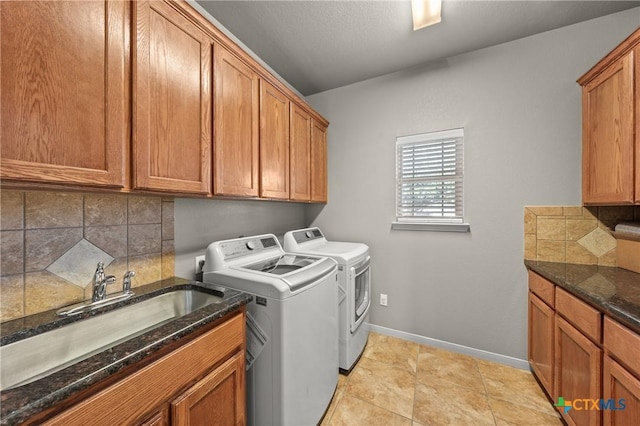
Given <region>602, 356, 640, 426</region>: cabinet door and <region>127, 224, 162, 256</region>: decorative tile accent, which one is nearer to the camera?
<region>602, 356, 640, 426</region>: cabinet door

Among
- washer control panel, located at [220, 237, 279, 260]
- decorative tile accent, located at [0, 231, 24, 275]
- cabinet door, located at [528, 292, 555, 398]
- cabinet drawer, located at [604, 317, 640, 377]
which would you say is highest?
decorative tile accent, located at [0, 231, 24, 275]

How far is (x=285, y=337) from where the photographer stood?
3.99 ft

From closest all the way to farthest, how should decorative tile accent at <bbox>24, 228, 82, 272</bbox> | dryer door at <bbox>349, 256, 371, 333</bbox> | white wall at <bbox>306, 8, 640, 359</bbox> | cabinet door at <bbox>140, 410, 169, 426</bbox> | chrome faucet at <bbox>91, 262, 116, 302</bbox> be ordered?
cabinet door at <bbox>140, 410, 169, 426</bbox> < decorative tile accent at <bbox>24, 228, 82, 272</bbox> < chrome faucet at <bbox>91, 262, 116, 302</bbox> < white wall at <bbox>306, 8, 640, 359</bbox> < dryer door at <bbox>349, 256, 371, 333</bbox>

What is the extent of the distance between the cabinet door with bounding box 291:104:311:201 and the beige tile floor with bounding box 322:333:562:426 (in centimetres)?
156

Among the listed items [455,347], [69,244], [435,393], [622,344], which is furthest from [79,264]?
[455,347]

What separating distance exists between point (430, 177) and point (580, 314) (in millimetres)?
1398

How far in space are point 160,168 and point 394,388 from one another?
208 centimetres

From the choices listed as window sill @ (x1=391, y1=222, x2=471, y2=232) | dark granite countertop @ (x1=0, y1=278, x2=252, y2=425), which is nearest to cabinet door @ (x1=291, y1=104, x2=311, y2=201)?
window sill @ (x1=391, y1=222, x2=471, y2=232)

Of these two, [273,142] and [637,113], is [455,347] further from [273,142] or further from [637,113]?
[273,142]

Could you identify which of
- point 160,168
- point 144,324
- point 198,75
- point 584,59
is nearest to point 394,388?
point 144,324

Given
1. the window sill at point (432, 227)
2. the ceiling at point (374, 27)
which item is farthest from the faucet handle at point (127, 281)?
the window sill at point (432, 227)

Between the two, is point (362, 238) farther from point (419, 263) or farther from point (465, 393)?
point (465, 393)

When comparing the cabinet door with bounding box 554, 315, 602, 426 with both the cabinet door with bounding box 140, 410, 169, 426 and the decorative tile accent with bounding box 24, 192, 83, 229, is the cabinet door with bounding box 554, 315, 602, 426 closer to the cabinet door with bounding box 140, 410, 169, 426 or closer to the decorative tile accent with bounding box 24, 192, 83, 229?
the cabinet door with bounding box 140, 410, 169, 426

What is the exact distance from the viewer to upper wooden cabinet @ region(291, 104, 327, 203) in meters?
2.12
